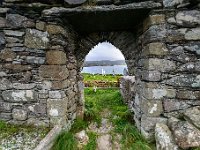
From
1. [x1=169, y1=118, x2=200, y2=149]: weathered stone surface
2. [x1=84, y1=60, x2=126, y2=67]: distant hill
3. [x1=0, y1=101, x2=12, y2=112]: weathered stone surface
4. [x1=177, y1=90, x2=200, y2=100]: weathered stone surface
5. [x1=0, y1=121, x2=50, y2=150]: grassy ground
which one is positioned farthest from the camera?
[x1=84, y1=60, x2=126, y2=67]: distant hill

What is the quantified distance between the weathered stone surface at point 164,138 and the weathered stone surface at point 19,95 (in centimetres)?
221

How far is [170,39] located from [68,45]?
6.34 feet

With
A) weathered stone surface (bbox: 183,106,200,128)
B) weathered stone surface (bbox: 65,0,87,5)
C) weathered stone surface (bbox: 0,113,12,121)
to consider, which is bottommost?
weathered stone surface (bbox: 0,113,12,121)

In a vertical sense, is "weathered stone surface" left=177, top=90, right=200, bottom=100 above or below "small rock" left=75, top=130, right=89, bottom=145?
above

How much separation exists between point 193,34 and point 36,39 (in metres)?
2.66

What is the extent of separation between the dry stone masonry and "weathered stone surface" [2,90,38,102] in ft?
0.06

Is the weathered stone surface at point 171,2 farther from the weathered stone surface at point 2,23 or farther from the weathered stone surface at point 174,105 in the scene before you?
the weathered stone surface at point 2,23

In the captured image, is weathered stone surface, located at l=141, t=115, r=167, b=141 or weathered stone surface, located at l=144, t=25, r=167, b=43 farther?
weathered stone surface, located at l=141, t=115, r=167, b=141

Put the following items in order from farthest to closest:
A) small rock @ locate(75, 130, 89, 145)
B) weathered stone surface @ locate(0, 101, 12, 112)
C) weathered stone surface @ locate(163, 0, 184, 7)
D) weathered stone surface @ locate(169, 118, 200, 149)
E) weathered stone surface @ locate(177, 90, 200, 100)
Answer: weathered stone surface @ locate(0, 101, 12, 112), small rock @ locate(75, 130, 89, 145), weathered stone surface @ locate(177, 90, 200, 100), weathered stone surface @ locate(163, 0, 184, 7), weathered stone surface @ locate(169, 118, 200, 149)

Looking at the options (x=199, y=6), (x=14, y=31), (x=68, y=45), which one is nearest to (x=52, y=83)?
(x=68, y=45)

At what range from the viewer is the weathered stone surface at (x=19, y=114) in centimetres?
386

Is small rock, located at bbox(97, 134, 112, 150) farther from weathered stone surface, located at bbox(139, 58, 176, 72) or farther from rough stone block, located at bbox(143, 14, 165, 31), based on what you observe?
rough stone block, located at bbox(143, 14, 165, 31)

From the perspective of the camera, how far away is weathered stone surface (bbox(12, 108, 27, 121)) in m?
3.86

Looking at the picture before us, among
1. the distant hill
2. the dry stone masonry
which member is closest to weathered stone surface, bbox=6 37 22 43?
the dry stone masonry
